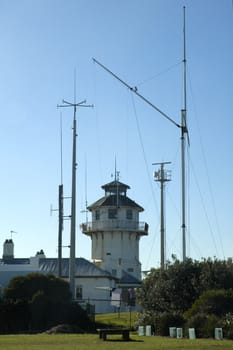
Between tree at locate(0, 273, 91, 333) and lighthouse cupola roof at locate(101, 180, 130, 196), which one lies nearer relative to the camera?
tree at locate(0, 273, 91, 333)

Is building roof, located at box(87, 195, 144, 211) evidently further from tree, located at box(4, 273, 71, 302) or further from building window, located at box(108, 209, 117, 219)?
tree, located at box(4, 273, 71, 302)

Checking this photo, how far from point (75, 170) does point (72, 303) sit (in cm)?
907

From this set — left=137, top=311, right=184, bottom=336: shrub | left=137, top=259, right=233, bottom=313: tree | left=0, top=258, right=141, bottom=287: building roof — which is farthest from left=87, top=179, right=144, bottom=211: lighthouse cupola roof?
left=137, top=311, right=184, bottom=336: shrub

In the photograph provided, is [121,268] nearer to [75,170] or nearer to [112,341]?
[75,170]

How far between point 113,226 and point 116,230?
60 centimetres

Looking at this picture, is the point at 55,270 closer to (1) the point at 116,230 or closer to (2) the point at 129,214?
(1) the point at 116,230

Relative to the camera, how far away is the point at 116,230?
72.8m

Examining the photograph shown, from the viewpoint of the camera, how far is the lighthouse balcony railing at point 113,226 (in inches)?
2857

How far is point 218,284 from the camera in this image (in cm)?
3872

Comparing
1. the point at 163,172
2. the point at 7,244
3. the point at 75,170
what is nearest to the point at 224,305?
the point at 75,170

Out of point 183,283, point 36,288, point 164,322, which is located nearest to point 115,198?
point 36,288

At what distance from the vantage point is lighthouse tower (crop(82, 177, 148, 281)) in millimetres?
72625

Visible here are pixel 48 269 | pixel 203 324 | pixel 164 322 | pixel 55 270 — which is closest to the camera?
pixel 203 324

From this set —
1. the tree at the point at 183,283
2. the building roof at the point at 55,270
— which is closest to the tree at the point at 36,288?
the tree at the point at 183,283
